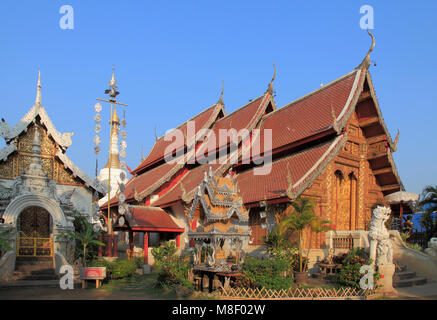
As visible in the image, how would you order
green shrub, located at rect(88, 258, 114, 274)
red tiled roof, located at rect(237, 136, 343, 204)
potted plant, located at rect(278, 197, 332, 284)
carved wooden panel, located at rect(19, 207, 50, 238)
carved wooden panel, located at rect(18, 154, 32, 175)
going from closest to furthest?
potted plant, located at rect(278, 197, 332, 284) < green shrub, located at rect(88, 258, 114, 274) < red tiled roof, located at rect(237, 136, 343, 204) < carved wooden panel, located at rect(19, 207, 50, 238) < carved wooden panel, located at rect(18, 154, 32, 175)

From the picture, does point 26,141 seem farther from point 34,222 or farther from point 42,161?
point 34,222

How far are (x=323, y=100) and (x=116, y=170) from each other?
819 inches

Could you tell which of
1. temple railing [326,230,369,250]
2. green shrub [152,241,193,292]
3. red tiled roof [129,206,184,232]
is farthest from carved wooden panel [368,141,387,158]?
green shrub [152,241,193,292]

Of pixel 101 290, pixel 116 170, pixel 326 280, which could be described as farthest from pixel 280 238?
pixel 116 170

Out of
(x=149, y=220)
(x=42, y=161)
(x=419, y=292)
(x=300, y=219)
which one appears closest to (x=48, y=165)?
(x=42, y=161)

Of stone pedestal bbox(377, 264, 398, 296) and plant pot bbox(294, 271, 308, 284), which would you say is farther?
plant pot bbox(294, 271, 308, 284)

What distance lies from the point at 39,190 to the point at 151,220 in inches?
231

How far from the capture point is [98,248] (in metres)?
16.9

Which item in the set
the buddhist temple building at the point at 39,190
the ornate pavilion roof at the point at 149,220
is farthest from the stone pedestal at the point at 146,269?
the buddhist temple building at the point at 39,190

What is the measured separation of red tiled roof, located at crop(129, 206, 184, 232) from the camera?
59.1 ft

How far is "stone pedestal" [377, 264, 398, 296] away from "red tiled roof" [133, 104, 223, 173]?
15.0 meters

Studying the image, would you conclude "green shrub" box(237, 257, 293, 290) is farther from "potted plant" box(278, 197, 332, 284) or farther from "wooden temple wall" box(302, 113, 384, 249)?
"wooden temple wall" box(302, 113, 384, 249)

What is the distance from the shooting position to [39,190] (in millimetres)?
14227

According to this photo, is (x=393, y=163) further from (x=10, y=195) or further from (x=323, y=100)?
(x=10, y=195)
